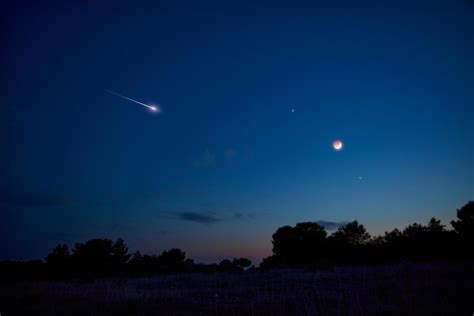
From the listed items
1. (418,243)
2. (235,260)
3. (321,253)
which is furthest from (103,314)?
(235,260)

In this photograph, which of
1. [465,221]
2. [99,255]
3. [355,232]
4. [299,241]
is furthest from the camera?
[355,232]

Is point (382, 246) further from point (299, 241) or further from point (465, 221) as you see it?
point (299, 241)

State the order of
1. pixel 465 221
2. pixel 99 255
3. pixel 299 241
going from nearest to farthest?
pixel 465 221
pixel 99 255
pixel 299 241

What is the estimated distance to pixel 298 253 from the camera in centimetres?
4366

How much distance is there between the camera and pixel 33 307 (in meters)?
9.04

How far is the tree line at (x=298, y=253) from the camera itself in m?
28.7

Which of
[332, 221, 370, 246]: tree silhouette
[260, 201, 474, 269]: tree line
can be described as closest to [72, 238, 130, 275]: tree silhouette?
[260, 201, 474, 269]: tree line

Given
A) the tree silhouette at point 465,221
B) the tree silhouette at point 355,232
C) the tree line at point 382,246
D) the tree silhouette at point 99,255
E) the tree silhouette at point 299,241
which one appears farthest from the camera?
the tree silhouette at point 355,232

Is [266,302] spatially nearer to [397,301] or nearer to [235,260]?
[397,301]

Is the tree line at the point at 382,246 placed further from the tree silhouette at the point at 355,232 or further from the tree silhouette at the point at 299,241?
the tree silhouette at the point at 355,232

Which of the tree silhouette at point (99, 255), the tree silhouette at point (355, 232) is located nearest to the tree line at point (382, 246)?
the tree silhouette at point (355, 232)

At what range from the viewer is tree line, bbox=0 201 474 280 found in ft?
94.2

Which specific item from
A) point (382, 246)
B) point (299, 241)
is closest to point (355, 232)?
point (299, 241)

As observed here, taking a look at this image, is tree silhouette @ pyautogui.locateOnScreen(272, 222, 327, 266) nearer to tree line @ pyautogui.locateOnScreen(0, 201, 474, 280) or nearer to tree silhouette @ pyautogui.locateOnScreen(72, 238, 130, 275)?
tree line @ pyautogui.locateOnScreen(0, 201, 474, 280)
